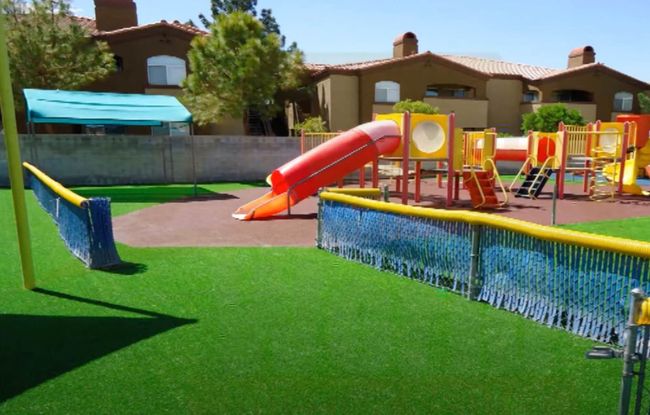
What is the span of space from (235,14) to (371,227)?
59.5ft

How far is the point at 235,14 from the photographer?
21.7m

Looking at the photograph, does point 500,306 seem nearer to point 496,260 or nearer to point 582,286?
point 496,260

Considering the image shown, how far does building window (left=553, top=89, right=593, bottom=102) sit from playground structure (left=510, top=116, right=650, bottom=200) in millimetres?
17991

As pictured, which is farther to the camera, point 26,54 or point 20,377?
point 26,54

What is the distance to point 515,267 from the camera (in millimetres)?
5051

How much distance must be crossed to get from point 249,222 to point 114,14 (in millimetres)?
22364

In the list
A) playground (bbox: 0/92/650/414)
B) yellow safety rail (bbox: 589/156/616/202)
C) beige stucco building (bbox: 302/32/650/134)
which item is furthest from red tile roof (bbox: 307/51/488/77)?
playground (bbox: 0/92/650/414)

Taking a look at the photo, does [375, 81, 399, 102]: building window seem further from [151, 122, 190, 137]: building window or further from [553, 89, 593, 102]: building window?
[553, 89, 593, 102]: building window

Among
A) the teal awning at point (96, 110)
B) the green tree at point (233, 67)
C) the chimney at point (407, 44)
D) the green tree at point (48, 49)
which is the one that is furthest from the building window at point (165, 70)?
the chimney at point (407, 44)

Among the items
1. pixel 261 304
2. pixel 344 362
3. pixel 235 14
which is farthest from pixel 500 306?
pixel 235 14

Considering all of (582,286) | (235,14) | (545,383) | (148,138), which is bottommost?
(545,383)

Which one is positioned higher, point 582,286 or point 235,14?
point 235,14

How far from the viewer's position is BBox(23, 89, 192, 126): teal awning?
14859mm

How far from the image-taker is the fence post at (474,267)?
5.43 metres
